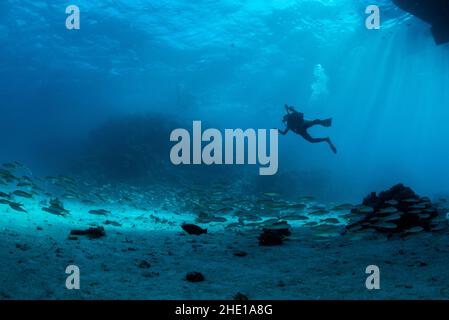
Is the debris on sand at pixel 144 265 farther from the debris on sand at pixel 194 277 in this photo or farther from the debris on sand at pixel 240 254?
the debris on sand at pixel 240 254

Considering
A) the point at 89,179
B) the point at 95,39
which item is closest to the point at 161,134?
the point at 89,179

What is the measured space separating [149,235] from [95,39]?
1100 inches

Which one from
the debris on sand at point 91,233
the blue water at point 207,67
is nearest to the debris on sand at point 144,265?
the debris on sand at point 91,233

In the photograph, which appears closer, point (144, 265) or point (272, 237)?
point (144, 265)

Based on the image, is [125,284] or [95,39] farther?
[95,39]

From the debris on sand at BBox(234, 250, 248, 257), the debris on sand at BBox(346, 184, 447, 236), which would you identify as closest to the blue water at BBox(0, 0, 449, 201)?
the debris on sand at BBox(346, 184, 447, 236)

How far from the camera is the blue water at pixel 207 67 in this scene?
29.0 metres

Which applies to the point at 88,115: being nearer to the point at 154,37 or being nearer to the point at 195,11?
the point at 154,37

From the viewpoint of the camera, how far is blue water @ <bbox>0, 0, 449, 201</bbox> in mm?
29016

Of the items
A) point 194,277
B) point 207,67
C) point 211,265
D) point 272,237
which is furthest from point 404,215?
point 207,67

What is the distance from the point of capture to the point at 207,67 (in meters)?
43.2

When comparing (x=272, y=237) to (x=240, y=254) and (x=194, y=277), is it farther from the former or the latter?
(x=194, y=277)

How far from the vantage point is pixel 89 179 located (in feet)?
91.9
